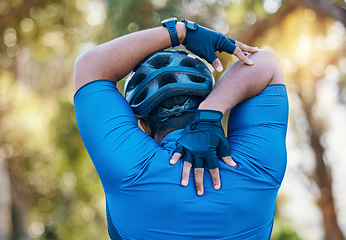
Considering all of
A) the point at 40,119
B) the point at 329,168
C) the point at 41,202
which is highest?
the point at 329,168

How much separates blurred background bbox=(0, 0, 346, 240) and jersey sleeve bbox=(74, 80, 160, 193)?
5.04 meters

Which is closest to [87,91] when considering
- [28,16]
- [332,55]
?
[332,55]

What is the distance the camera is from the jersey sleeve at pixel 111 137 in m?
1.38

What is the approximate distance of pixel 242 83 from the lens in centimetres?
159

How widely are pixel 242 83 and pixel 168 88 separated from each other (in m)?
0.31

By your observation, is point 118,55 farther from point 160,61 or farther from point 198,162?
point 198,162

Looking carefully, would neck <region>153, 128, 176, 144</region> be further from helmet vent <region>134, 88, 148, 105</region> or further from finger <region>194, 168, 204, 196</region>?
finger <region>194, 168, 204, 196</region>

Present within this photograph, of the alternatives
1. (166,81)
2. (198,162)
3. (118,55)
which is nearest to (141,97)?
(166,81)

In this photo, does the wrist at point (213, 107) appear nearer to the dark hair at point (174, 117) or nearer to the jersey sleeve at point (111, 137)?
the dark hair at point (174, 117)

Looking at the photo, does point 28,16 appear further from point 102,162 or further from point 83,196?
point 102,162

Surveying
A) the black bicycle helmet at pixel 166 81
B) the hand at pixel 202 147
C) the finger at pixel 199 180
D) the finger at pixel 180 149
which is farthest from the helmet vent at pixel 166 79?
the finger at pixel 199 180

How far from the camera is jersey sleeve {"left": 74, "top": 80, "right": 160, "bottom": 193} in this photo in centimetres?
138

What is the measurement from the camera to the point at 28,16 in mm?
10844

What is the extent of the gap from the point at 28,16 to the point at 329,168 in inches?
379
